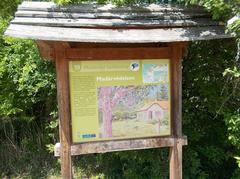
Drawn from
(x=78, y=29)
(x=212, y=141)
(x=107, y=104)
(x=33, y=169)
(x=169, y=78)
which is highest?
(x=78, y=29)

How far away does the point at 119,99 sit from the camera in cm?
436

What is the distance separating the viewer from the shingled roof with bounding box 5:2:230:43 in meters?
3.84

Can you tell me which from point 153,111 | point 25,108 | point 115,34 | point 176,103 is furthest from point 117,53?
point 25,108

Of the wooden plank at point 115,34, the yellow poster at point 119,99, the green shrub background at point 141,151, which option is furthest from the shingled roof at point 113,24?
the yellow poster at point 119,99

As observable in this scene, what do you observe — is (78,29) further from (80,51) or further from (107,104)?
(107,104)

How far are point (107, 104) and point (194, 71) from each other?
199 centimetres

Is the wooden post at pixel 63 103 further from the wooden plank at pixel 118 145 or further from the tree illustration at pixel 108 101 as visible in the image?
the tree illustration at pixel 108 101

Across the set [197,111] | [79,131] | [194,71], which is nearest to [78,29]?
[79,131]

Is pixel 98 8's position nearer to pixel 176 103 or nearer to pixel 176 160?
pixel 176 103

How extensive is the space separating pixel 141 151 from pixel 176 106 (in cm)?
156

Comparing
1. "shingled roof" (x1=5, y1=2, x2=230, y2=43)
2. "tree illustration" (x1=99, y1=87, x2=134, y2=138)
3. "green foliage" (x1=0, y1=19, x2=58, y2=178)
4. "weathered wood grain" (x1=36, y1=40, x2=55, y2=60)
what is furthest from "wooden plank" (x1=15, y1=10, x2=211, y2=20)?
"green foliage" (x1=0, y1=19, x2=58, y2=178)

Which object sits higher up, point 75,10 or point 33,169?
point 75,10

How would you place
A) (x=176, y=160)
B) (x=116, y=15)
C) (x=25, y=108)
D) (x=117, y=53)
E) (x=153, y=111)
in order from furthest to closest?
1. (x=25, y=108)
2. (x=176, y=160)
3. (x=153, y=111)
4. (x=117, y=53)
5. (x=116, y=15)

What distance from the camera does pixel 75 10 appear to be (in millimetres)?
4195
